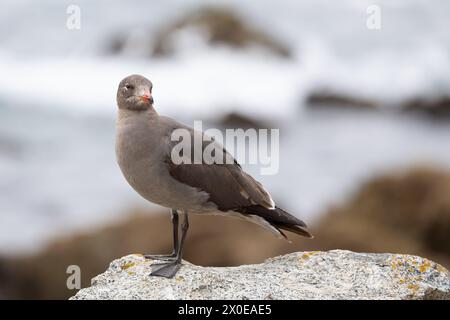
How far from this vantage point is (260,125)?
26.3 metres

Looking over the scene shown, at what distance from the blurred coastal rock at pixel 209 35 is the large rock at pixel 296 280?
24.5 metres

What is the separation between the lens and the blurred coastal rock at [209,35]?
1241 inches

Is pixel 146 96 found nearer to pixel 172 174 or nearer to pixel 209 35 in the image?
pixel 172 174

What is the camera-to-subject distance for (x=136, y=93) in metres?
6.87

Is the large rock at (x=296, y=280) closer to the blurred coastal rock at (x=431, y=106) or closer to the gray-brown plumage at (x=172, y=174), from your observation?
the gray-brown plumage at (x=172, y=174)

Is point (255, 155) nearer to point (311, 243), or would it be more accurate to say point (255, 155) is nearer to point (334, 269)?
point (311, 243)

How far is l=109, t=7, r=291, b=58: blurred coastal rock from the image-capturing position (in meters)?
31.5

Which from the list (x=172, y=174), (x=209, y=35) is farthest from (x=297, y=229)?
(x=209, y=35)

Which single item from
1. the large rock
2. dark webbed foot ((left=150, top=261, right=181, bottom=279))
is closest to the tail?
the large rock

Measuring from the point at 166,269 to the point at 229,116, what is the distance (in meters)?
19.7

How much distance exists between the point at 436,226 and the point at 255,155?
7.16 meters

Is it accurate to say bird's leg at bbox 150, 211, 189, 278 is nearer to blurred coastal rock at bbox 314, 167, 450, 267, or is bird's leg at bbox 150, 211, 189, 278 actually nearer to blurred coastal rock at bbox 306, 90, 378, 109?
blurred coastal rock at bbox 314, 167, 450, 267

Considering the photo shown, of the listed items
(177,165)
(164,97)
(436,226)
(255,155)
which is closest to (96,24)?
(164,97)

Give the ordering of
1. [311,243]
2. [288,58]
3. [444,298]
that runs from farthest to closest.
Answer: [288,58] < [311,243] < [444,298]
